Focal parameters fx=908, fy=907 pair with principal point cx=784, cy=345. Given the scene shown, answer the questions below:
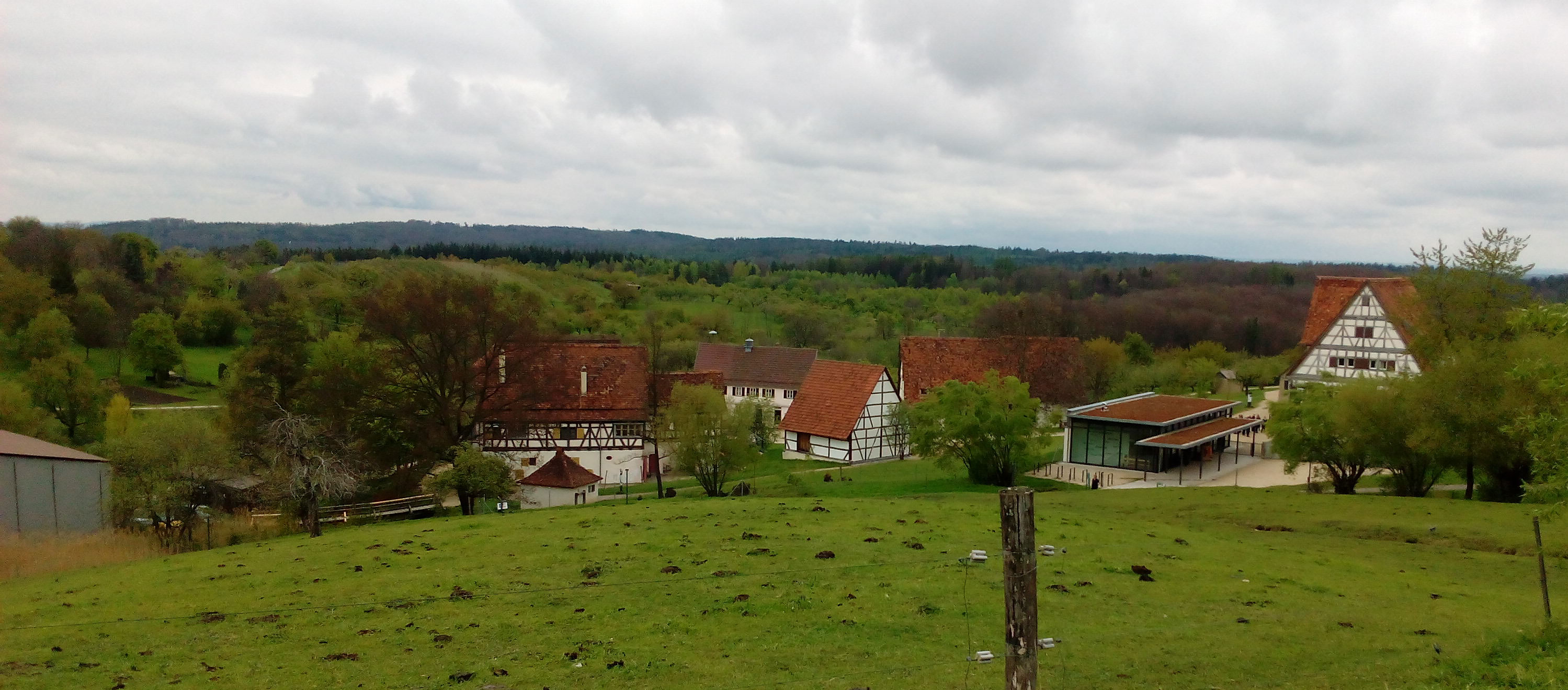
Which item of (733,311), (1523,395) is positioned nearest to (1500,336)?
(1523,395)

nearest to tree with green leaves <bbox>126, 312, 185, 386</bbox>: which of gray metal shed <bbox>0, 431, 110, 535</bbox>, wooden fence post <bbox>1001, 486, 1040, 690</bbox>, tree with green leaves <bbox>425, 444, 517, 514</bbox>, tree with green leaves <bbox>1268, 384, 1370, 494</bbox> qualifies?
gray metal shed <bbox>0, 431, 110, 535</bbox>

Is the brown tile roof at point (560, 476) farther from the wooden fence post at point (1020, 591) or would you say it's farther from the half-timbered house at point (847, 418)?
the wooden fence post at point (1020, 591)

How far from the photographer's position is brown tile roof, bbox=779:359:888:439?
47.0m

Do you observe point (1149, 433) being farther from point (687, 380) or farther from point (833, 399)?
point (687, 380)

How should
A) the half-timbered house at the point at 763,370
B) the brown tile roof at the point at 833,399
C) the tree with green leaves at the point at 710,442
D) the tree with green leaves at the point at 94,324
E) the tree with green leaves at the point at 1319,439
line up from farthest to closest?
the tree with green leaves at the point at 94,324
the half-timbered house at the point at 763,370
the brown tile roof at the point at 833,399
the tree with green leaves at the point at 710,442
the tree with green leaves at the point at 1319,439

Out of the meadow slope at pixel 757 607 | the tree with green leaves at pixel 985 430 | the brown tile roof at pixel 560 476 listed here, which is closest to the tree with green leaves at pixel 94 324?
the brown tile roof at pixel 560 476

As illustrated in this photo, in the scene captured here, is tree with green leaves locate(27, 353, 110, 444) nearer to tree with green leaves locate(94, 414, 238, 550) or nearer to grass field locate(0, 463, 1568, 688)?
tree with green leaves locate(94, 414, 238, 550)

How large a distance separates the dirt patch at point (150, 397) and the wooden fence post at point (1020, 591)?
239ft

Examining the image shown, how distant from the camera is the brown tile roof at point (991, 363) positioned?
5466 centimetres

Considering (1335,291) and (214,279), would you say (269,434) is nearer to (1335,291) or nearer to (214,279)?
(1335,291)

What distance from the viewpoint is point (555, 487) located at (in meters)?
36.5

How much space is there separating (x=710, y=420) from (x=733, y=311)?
8904 centimetres

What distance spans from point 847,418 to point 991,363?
487 inches

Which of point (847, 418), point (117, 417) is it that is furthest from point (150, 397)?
point (847, 418)
